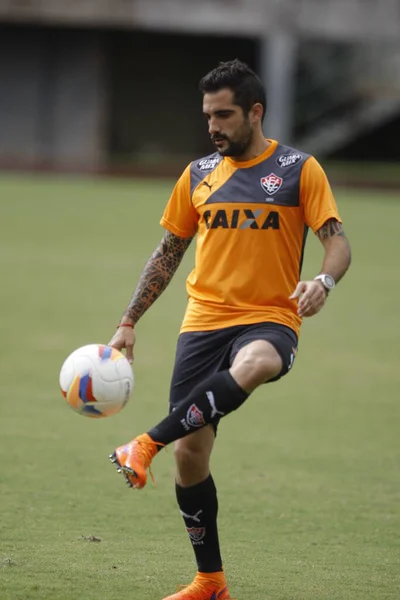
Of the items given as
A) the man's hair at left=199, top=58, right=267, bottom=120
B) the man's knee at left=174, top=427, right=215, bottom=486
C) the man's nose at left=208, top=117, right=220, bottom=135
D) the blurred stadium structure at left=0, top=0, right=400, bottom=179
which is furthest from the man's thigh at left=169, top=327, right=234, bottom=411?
the blurred stadium structure at left=0, top=0, right=400, bottom=179

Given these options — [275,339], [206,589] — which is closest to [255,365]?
[275,339]

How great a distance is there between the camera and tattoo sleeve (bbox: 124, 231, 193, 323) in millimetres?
6172

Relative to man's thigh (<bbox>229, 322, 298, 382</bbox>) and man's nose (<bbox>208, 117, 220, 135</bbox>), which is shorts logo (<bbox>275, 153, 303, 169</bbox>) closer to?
man's nose (<bbox>208, 117, 220, 135</bbox>)

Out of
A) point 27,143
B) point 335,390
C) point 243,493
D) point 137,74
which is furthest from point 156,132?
point 243,493

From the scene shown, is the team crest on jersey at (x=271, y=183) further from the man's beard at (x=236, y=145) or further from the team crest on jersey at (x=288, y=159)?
the man's beard at (x=236, y=145)

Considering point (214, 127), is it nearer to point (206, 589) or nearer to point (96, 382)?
point (96, 382)

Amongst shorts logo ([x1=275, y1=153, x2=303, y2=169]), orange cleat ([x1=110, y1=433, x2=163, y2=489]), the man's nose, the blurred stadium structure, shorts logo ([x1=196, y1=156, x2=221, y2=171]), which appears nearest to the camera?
orange cleat ([x1=110, y1=433, x2=163, y2=489])

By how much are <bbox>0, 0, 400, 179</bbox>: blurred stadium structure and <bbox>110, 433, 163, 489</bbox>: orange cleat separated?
104 feet

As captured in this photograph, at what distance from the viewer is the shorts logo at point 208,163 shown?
5964mm

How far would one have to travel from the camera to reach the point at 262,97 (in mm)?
5754

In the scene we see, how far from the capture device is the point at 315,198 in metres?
5.68

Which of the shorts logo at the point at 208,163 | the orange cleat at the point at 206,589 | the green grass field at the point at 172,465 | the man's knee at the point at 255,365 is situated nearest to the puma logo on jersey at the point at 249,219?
→ the shorts logo at the point at 208,163

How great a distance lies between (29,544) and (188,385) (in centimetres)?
140

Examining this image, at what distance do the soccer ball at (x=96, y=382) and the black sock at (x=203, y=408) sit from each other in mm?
428
